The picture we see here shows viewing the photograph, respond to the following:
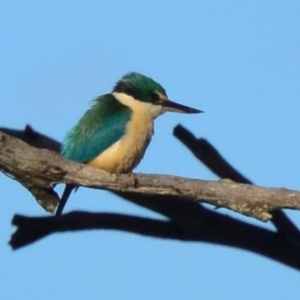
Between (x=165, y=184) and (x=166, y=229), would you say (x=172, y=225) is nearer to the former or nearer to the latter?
(x=166, y=229)

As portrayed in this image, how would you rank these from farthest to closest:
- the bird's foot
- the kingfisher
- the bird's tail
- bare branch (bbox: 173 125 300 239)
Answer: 1. the kingfisher
2. the bird's tail
3. bare branch (bbox: 173 125 300 239)
4. the bird's foot

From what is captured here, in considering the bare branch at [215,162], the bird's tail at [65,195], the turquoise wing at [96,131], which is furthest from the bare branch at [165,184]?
the turquoise wing at [96,131]

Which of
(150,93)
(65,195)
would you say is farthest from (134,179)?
(150,93)

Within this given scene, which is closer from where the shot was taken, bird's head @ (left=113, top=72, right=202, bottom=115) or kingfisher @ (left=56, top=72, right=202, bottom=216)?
kingfisher @ (left=56, top=72, right=202, bottom=216)

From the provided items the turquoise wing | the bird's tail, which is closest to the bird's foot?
the bird's tail

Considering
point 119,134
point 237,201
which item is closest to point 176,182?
point 237,201

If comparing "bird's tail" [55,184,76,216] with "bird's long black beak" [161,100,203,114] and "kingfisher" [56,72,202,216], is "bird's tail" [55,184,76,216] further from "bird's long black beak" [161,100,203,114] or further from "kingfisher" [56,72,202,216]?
"bird's long black beak" [161,100,203,114]

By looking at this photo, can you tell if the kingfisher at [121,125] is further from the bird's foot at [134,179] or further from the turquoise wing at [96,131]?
the bird's foot at [134,179]
